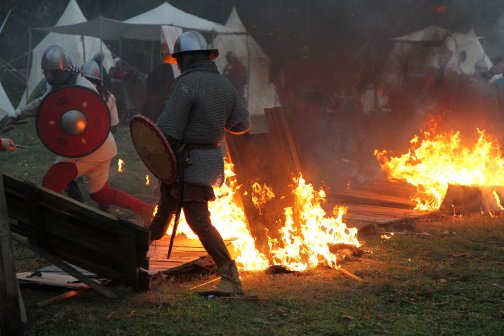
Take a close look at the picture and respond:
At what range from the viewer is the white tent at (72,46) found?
17938mm

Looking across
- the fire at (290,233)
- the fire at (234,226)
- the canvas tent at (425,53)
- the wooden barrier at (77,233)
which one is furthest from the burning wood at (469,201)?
the canvas tent at (425,53)

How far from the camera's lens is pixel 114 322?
3775mm

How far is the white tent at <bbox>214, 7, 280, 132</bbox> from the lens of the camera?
16.9 metres

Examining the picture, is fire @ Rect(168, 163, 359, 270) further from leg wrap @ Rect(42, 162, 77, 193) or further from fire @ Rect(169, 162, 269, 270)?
leg wrap @ Rect(42, 162, 77, 193)

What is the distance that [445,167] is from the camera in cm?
836

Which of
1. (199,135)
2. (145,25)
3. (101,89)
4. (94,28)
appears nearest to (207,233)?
(199,135)

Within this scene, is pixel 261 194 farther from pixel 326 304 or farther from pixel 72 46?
pixel 72 46

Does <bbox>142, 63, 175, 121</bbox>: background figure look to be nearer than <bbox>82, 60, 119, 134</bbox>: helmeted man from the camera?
No

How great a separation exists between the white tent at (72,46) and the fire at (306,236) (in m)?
13.4

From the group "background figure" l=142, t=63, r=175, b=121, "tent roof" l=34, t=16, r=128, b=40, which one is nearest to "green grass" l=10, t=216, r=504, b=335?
"background figure" l=142, t=63, r=175, b=121

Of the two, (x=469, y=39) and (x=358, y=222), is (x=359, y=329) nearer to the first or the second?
(x=358, y=222)

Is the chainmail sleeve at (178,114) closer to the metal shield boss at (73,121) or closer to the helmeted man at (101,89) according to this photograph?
the metal shield boss at (73,121)

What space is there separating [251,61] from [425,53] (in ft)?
15.4

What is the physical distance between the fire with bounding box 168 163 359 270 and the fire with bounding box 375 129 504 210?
2.32m
